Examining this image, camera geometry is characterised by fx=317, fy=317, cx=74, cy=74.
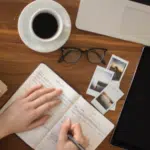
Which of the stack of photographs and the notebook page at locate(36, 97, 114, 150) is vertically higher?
the stack of photographs

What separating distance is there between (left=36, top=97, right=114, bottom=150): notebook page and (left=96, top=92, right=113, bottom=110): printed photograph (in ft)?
0.11

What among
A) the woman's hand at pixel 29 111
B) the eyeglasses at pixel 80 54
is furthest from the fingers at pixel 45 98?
the eyeglasses at pixel 80 54

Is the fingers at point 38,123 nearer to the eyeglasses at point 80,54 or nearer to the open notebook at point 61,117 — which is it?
the open notebook at point 61,117

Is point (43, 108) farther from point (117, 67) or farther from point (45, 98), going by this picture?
point (117, 67)

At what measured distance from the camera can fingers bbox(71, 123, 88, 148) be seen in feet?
3.18

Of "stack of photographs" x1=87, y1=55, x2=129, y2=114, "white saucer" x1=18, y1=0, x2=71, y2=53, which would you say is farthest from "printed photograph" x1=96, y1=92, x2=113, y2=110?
"white saucer" x1=18, y1=0, x2=71, y2=53

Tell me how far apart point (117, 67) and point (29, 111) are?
12.3 inches

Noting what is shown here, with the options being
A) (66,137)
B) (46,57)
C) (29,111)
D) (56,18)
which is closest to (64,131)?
(66,137)

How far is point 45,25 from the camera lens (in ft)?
3.11

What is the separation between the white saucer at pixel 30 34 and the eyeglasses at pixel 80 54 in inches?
1.5

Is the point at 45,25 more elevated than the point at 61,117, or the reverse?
the point at 45,25

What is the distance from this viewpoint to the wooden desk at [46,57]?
979mm

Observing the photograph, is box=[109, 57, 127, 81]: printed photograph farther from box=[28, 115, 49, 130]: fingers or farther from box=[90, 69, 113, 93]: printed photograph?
box=[28, 115, 49, 130]: fingers

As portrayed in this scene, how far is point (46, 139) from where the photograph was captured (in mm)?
1002
